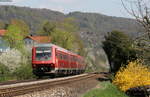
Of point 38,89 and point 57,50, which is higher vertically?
point 57,50

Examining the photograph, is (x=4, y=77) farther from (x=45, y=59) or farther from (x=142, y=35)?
(x=142, y=35)

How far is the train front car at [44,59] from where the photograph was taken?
105 ft

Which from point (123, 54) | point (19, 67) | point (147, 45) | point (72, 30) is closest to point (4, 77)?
point (19, 67)

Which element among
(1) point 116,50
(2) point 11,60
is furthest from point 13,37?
(1) point 116,50

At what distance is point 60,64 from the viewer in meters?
34.0

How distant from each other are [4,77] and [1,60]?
876 centimetres

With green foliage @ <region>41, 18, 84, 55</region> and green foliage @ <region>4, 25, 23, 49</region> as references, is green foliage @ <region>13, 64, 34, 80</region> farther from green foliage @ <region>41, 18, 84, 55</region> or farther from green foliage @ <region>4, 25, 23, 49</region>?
green foliage @ <region>41, 18, 84, 55</region>

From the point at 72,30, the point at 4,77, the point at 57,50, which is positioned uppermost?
the point at 72,30

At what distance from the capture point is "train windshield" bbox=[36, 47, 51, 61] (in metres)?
32.0

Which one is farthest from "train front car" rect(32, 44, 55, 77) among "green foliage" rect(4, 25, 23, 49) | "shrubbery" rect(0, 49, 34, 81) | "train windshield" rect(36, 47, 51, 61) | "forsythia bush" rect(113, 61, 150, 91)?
"green foliage" rect(4, 25, 23, 49)

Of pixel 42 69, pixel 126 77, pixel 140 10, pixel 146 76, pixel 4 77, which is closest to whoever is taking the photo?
pixel 140 10

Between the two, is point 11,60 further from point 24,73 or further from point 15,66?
point 24,73

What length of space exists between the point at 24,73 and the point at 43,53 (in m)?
15.3

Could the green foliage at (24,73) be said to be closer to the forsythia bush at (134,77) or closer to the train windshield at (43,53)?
the train windshield at (43,53)
